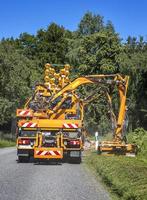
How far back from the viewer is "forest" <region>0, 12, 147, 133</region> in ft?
159

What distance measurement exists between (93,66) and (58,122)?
143 feet

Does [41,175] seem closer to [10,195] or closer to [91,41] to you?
[10,195]

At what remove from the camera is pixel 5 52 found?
5925 cm

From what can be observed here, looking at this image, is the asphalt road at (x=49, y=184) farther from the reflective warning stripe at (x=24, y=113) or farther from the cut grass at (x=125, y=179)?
the reflective warning stripe at (x=24, y=113)

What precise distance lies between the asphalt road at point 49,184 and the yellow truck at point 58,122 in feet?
9.33

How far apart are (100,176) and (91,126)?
1782 inches

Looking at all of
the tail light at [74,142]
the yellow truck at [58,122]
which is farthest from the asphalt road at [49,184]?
the tail light at [74,142]

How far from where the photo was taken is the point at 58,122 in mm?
25266

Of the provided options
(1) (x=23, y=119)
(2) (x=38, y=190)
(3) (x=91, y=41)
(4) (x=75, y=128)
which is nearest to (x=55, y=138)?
(4) (x=75, y=128)

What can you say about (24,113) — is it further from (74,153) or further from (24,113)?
(74,153)

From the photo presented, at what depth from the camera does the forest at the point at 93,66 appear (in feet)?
159

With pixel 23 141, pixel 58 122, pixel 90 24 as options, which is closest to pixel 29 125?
pixel 23 141

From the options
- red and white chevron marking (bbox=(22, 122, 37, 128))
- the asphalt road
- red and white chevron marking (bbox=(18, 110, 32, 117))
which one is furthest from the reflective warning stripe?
the asphalt road

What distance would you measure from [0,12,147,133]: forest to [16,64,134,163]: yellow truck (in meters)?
12.2
